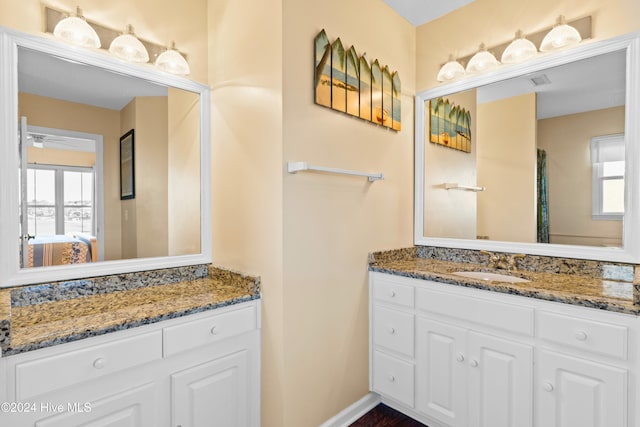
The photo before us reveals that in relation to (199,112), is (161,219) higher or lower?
lower

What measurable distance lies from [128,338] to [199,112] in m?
1.27

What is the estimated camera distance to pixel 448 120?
7.58ft

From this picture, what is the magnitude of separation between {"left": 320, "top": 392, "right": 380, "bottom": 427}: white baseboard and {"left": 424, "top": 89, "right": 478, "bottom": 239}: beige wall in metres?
1.16

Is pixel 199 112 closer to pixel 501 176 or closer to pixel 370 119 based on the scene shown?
pixel 370 119

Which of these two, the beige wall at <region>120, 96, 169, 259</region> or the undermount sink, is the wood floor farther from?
the beige wall at <region>120, 96, 169, 259</region>

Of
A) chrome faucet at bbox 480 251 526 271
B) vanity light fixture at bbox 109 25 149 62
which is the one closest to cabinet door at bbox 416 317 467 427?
chrome faucet at bbox 480 251 526 271

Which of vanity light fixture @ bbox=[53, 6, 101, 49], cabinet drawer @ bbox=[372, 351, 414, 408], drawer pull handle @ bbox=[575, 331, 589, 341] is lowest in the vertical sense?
cabinet drawer @ bbox=[372, 351, 414, 408]

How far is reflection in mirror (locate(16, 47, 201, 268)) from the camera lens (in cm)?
142

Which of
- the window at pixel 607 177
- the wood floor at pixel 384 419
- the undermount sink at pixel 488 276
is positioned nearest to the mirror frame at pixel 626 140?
the window at pixel 607 177

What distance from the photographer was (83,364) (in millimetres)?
1144

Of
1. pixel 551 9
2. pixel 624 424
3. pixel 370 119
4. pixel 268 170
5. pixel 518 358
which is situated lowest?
pixel 624 424

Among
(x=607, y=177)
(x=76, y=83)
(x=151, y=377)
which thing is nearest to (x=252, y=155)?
(x=76, y=83)

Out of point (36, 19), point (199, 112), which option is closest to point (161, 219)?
point (199, 112)

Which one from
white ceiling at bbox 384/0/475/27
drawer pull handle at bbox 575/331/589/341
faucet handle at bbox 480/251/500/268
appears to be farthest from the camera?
white ceiling at bbox 384/0/475/27
